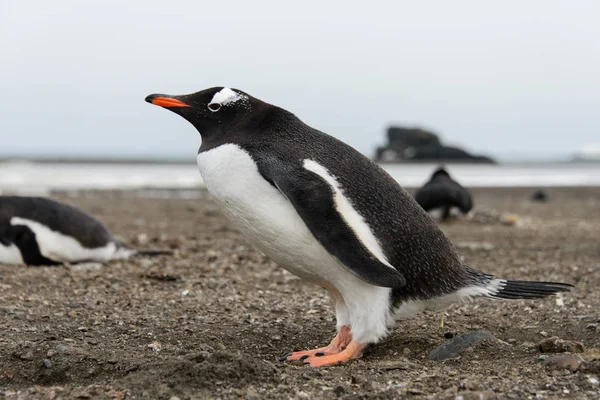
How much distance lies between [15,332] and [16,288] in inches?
55.8

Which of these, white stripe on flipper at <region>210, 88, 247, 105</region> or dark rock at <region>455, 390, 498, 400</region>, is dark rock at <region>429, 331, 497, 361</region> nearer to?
dark rock at <region>455, 390, 498, 400</region>

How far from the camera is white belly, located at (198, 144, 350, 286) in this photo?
3455mm

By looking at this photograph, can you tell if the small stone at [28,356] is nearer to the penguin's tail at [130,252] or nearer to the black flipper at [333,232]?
the black flipper at [333,232]

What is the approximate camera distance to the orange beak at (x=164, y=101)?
402cm

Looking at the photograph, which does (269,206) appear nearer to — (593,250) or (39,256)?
(39,256)

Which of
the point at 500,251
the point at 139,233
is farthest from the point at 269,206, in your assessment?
the point at 139,233

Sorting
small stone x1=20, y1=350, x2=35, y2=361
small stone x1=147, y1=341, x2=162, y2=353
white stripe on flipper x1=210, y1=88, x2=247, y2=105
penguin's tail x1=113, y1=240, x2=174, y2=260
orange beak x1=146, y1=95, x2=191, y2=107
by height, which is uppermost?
white stripe on flipper x1=210, y1=88, x2=247, y2=105

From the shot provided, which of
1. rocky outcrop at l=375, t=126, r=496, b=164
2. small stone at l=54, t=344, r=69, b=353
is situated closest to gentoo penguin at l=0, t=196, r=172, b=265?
small stone at l=54, t=344, r=69, b=353

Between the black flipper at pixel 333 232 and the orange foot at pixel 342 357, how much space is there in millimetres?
435

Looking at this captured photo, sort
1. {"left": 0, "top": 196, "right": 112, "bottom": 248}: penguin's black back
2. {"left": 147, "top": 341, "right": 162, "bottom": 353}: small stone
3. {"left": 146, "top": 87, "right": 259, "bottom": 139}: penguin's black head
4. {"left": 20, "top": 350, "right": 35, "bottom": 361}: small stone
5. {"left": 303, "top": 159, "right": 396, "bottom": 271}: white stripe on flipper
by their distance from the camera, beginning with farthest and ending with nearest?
1. {"left": 0, "top": 196, "right": 112, "bottom": 248}: penguin's black back
2. {"left": 146, "top": 87, "right": 259, "bottom": 139}: penguin's black head
3. {"left": 147, "top": 341, "right": 162, "bottom": 353}: small stone
4. {"left": 20, "top": 350, "right": 35, "bottom": 361}: small stone
5. {"left": 303, "top": 159, "right": 396, "bottom": 271}: white stripe on flipper

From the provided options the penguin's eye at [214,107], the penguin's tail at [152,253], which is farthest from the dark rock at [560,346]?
the penguin's tail at [152,253]

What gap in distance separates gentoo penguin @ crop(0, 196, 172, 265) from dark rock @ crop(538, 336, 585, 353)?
4.50m

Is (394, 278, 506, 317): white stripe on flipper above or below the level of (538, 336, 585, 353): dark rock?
above

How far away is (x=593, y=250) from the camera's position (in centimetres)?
780
